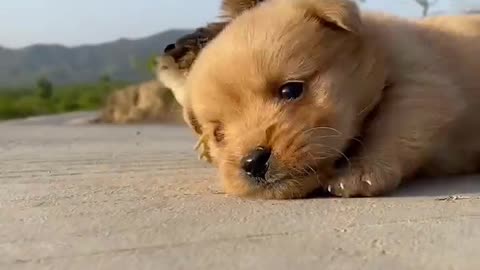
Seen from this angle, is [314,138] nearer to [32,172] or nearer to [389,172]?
[389,172]

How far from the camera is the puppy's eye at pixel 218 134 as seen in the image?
311 cm

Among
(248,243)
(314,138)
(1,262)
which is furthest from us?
(314,138)

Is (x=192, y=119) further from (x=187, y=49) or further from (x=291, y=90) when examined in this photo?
(x=187, y=49)

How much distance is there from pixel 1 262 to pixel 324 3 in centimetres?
163

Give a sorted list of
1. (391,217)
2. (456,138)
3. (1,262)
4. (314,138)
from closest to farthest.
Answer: (1,262), (391,217), (314,138), (456,138)

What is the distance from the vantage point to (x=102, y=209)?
275cm

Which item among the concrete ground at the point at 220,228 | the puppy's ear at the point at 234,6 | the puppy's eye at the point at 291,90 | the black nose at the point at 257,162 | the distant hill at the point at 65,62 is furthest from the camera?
the distant hill at the point at 65,62

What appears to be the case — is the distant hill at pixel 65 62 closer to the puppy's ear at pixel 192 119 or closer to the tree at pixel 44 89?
the tree at pixel 44 89

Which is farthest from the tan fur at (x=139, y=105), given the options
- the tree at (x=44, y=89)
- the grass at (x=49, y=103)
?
the tree at (x=44, y=89)

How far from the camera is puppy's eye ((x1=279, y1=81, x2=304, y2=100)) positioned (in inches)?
116

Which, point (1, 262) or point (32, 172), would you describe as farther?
point (32, 172)

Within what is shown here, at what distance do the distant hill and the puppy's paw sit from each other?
41686 mm

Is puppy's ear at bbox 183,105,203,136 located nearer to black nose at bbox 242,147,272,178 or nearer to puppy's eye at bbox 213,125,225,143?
puppy's eye at bbox 213,125,225,143

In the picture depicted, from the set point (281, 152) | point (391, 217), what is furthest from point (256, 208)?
point (391, 217)
